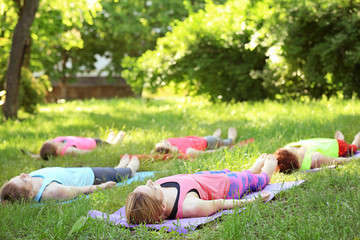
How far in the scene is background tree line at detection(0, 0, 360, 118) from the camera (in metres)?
9.50

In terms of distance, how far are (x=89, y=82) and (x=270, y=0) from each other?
20217mm

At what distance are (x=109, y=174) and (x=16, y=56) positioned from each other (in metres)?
6.79

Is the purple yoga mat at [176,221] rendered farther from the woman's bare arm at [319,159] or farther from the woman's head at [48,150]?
the woman's head at [48,150]

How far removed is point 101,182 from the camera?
5.23 meters

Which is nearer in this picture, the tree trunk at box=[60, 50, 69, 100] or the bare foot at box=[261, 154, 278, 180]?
the bare foot at box=[261, 154, 278, 180]

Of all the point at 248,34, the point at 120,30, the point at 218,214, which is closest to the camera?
the point at 218,214

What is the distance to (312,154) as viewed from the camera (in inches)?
202

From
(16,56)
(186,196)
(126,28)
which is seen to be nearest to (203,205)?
(186,196)

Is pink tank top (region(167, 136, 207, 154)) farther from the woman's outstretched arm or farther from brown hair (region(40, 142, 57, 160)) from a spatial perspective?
the woman's outstretched arm

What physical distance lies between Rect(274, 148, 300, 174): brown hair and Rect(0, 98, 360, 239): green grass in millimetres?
220

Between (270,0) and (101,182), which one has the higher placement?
(270,0)

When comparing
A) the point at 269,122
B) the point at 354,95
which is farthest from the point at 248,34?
the point at 269,122

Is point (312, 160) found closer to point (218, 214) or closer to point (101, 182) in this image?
point (218, 214)

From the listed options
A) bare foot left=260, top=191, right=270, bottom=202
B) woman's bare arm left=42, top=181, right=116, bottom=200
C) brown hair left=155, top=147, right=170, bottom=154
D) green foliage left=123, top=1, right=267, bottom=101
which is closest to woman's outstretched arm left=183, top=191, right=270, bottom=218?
bare foot left=260, top=191, right=270, bottom=202
